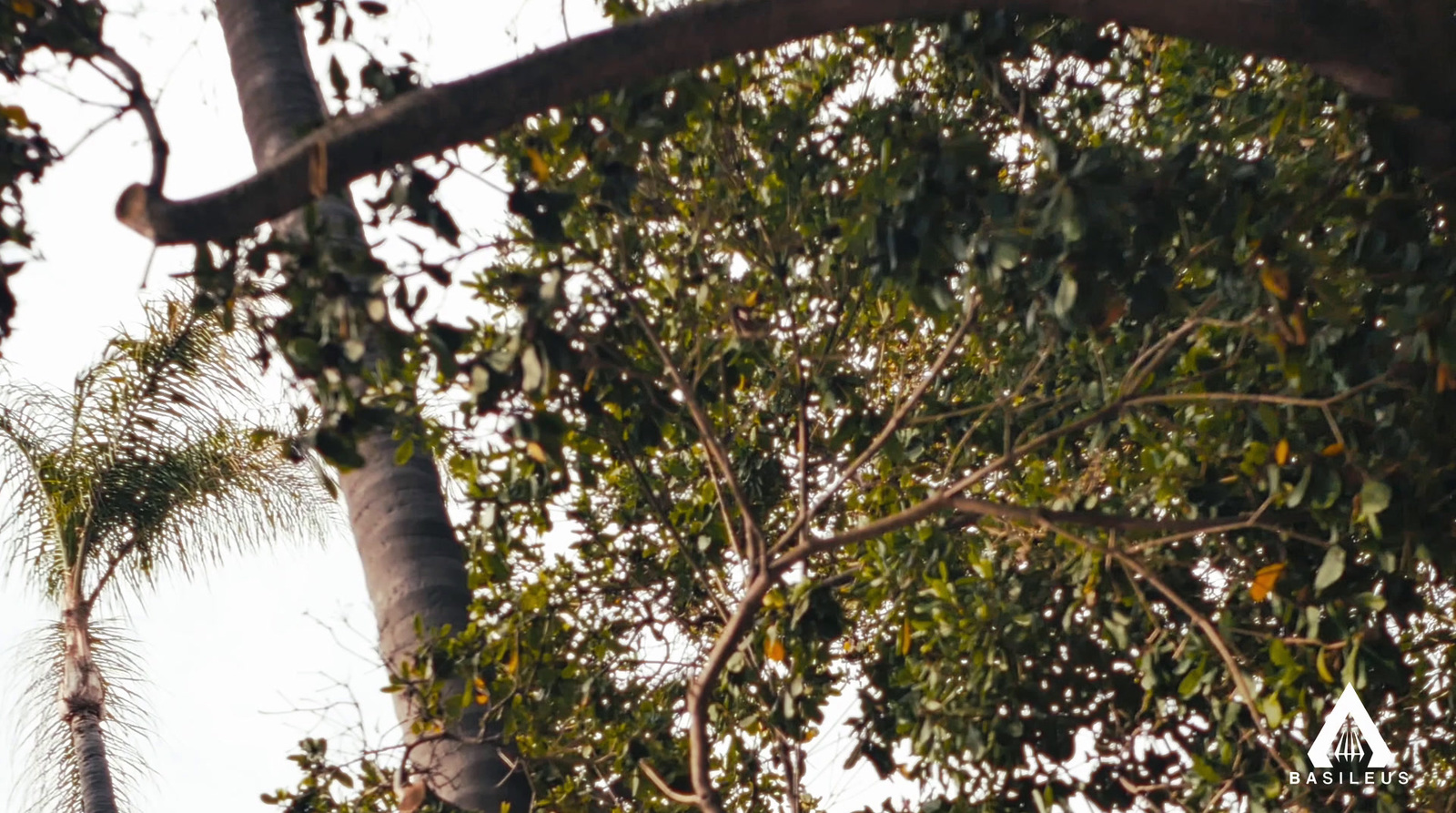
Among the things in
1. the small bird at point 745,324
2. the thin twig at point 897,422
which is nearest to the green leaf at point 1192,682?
the thin twig at point 897,422

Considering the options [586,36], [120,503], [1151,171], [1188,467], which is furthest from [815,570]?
[120,503]

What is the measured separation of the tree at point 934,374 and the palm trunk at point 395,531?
45 mm

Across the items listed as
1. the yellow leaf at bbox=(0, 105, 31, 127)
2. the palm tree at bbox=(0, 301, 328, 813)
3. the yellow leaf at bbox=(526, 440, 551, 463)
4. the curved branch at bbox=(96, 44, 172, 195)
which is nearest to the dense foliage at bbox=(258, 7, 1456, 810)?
the yellow leaf at bbox=(526, 440, 551, 463)

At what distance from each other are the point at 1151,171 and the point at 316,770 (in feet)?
8.32

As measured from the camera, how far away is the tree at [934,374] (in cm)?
238

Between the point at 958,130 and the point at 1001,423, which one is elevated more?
the point at 958,130

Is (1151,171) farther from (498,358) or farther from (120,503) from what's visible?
(120,503)

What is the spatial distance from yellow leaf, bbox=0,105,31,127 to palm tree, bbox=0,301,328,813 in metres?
6.58

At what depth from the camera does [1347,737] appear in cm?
302

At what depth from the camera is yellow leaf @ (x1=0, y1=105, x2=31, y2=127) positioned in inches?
96.8

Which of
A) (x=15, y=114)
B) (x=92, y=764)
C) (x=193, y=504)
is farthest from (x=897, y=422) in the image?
(x=92, y=764)

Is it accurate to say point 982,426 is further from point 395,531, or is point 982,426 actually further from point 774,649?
point 395,531

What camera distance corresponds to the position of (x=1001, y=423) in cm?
408

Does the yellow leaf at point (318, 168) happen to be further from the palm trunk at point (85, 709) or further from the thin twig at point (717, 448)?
the palm trunk at point (85, 709)
